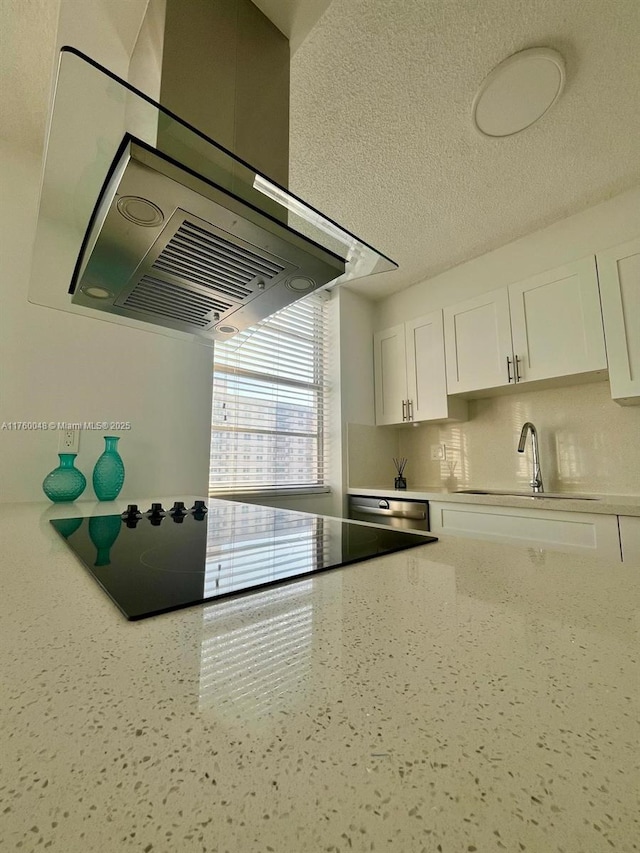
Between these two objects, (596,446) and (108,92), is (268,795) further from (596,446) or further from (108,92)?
(596,446)

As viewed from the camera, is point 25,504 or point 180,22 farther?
point 25,504

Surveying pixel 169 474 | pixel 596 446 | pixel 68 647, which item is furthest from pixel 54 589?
pixel 596 446

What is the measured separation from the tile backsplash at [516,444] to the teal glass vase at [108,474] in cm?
147

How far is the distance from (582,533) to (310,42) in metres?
1.92

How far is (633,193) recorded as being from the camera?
5.62ft

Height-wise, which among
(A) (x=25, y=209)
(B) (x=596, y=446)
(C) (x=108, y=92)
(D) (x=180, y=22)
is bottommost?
(B) (x=596, y=446)

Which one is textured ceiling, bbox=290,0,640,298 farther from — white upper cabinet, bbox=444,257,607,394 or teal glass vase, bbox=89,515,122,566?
teal glass vase, bbox=89,515,122,566

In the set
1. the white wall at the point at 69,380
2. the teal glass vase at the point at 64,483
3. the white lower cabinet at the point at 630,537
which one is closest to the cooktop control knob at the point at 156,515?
the teal glass vase at the point at 64,483

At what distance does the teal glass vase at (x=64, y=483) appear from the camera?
1368 millimetres

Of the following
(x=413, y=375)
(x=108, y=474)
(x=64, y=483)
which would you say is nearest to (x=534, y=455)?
(x=413, y=375)

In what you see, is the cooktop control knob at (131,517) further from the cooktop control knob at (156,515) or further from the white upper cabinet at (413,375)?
the white upper cabinet at (413,375)

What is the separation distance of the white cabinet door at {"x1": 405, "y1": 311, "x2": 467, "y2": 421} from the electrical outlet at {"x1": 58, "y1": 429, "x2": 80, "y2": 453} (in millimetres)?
1873

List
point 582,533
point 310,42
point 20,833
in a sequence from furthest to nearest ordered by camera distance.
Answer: point 582,533 → point 310,42 → point 20,833

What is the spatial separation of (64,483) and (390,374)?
203cm
